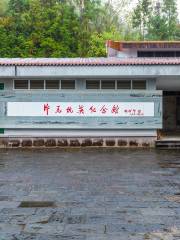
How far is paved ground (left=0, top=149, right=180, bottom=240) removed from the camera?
6371mm

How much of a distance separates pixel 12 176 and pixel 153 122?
1076 cm

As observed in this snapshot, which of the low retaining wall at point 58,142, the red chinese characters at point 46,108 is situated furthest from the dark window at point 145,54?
the red chinese characters at point 46,108

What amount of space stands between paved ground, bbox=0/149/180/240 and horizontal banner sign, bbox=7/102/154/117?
5.44 metres

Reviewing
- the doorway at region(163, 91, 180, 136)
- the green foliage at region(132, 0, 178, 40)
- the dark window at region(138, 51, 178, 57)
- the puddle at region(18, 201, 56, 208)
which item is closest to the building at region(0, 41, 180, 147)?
the doorway at region(163, 91, 180, 136)

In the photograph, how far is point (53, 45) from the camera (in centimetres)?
4556

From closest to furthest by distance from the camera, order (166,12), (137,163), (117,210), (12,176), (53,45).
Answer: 1. (117,210)
2. (12,176)
3. (137,163)
4. (53,45)
5. (166,12)

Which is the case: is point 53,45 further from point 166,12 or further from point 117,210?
point 117,210

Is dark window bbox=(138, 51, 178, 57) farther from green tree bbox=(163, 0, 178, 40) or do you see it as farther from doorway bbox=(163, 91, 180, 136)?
green tree bbox=(163, 0, 178, 40)

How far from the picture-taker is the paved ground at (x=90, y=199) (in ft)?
20.9

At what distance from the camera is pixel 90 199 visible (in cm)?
873

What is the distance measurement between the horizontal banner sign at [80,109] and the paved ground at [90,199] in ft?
17.8

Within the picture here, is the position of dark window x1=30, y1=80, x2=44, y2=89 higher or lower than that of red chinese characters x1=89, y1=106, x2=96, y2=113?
higher

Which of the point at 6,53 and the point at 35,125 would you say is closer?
the point at 35,125

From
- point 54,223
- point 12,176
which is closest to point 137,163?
point 12,176
